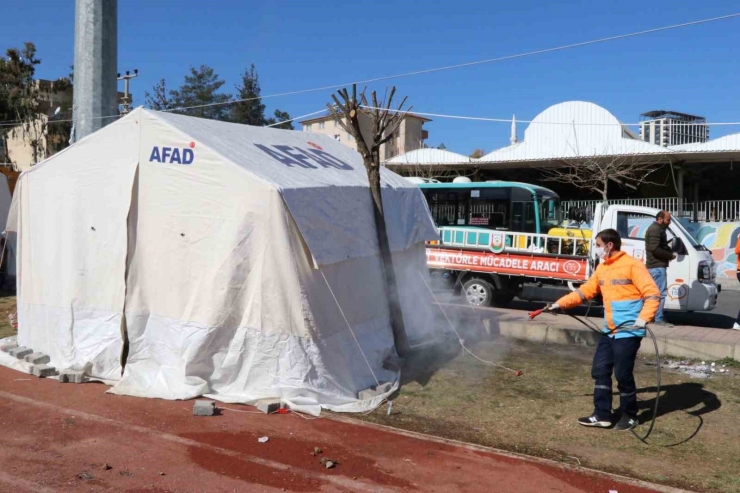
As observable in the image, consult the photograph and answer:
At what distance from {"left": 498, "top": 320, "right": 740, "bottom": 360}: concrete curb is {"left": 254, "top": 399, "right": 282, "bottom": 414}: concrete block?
16.5 ft

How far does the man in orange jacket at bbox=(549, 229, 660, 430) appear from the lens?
6.07 meters

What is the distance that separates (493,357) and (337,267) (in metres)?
2.97

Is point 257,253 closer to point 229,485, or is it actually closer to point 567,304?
point 229,485

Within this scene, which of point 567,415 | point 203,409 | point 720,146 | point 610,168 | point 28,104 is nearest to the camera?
point 203,409

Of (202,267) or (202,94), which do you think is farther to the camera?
(202,94)

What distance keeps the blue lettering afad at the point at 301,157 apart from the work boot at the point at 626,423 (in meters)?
4.63

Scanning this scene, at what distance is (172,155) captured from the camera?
7.29 meters

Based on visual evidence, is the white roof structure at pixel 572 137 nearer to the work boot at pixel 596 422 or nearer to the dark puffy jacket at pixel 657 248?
the dark puffy jacket at pixel 657 248

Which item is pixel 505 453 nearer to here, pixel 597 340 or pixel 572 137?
pixel 597 340

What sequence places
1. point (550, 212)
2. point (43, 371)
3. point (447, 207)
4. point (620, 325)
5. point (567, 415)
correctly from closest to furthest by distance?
1. point (620, 325)
2. point (567, 415)
3. point (43, 371)
4. point (550, 212)
5. point (447, 207)

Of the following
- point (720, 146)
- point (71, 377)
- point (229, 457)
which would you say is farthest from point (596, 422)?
point (720, 146)

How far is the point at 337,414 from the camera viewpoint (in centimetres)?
657

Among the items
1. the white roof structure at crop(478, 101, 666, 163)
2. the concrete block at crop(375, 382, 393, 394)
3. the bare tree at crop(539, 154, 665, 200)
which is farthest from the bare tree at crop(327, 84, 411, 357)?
the white roof structure at crop(478, 101, 666, 163)

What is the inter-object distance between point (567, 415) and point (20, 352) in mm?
6708
